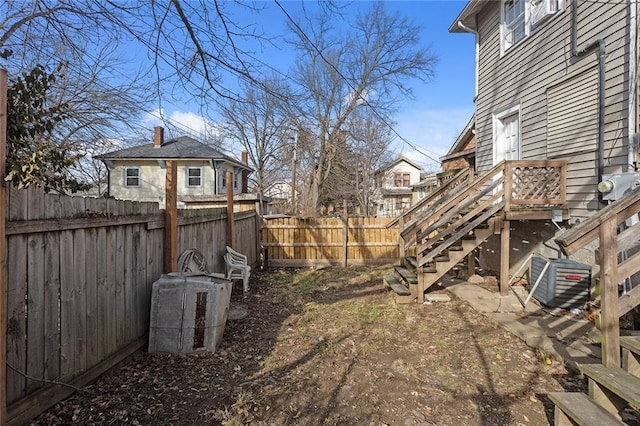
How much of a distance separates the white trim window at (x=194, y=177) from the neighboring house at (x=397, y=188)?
1526cm

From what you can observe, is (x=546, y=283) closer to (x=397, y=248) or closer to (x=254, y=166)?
(x=397, y=248)

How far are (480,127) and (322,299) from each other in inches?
233

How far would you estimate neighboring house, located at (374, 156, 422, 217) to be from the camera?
108ft

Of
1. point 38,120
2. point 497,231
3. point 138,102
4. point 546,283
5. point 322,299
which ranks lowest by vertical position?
point 322,299

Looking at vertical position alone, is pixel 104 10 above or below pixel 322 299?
above

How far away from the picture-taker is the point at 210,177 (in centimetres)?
2125

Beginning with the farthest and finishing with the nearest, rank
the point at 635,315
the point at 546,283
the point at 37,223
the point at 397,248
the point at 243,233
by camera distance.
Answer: the point at 397,248 → the point at 243,233 → the point at 546,283 → the point at 635,315 → the point at 37,223

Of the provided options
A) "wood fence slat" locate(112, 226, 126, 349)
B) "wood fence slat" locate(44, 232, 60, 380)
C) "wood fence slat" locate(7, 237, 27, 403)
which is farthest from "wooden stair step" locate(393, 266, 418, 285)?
"wood fence slat" locate(7, 237, 27, 403)

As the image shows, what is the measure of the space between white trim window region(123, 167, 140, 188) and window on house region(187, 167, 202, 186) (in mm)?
2865

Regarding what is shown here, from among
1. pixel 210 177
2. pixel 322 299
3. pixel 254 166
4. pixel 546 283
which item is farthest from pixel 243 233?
pixel 254 166

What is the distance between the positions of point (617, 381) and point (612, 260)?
804 mm

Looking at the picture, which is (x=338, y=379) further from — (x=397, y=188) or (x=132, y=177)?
(x=397, y=188)

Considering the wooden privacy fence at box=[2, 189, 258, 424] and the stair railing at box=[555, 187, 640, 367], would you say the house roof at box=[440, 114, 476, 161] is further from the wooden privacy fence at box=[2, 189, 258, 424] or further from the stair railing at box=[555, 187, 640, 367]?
the wooden privacy fence at box=[2, 189, 258, 424]

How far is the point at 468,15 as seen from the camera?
904 cm
